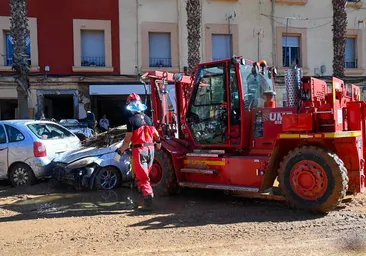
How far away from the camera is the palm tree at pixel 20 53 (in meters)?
15.5

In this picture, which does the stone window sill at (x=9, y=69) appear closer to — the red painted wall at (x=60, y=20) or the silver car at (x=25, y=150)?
the red painted wall at (x=60, y=20)

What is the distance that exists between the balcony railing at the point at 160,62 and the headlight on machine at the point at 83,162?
10.8 meters

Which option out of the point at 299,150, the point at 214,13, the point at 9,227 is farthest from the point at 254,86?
the point at 214,13

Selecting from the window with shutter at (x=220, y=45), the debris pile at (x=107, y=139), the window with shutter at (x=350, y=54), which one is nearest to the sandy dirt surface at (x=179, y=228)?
the debris pile at (x=107, y=139)

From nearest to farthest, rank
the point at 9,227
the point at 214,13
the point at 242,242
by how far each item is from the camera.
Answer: the point at 242,242
the point at 9,227
the point at 214,13

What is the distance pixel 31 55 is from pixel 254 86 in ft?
43.8

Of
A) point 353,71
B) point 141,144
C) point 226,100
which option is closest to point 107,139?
point 141,144

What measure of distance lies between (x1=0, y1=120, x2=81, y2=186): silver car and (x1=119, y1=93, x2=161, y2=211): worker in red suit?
104 inches

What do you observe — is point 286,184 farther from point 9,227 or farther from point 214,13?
point 214,13

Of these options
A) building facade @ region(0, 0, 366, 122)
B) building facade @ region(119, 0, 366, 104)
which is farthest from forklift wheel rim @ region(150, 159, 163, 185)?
building facade @ region(119, 0, 366, 104)

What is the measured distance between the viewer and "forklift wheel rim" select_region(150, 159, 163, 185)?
7453 millimetres

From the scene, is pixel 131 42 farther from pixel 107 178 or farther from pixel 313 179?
pixel 313 179

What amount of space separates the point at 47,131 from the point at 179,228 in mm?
4901

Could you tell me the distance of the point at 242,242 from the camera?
469cm
